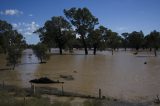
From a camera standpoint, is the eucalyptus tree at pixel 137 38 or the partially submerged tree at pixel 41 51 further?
the eucalyptus tree at pixel 137 38

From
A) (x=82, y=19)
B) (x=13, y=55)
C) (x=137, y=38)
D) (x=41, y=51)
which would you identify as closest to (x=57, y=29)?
(x=82, y=19)

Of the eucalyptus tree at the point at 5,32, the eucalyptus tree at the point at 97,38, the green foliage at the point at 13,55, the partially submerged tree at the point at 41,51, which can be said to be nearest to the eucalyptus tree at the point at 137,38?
the eucalyptus tree at the point at 97,38

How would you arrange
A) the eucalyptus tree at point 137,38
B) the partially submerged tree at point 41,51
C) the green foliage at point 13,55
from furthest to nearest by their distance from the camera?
1. the eucalyptus tree at point 137,38
2. the partially submerged tree at point 41,51
3. the green foliage at point 13,55

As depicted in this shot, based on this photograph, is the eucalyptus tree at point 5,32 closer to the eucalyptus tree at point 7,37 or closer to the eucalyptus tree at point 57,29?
the eucalyptus tree at point 7,37

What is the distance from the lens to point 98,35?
10244 centimetres

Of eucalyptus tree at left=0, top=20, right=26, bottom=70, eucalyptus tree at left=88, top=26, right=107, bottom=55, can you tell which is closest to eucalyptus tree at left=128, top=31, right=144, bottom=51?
eucalyptus tree at left=88, top=26, right=107, bottom=55

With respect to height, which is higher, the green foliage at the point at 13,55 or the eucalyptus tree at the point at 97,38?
the eucalyptus tree at the point at 97,38

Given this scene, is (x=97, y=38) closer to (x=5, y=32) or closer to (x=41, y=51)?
(x=5, y=32)

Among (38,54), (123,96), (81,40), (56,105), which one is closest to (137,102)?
(123,96)

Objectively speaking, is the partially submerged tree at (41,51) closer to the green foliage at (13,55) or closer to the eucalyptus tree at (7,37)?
the green foliage at (13,55)

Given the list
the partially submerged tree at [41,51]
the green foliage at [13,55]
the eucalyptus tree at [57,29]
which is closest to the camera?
the green foliage at [13,55]

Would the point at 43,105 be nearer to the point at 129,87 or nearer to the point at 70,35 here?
the point at 129,87

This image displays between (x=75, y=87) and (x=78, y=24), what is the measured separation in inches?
2948

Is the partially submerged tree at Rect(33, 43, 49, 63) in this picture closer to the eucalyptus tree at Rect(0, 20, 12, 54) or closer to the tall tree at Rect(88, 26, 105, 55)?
the tall tree at Rect(88, 26, 105, 55)
